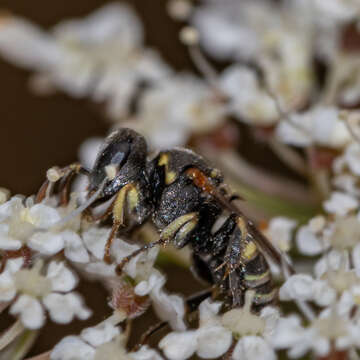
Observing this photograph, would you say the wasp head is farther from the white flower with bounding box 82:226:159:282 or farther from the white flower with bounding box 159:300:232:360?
the white flower with bounding box 159:300:232:360

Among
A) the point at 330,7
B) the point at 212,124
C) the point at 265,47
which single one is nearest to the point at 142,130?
the point at 212,124

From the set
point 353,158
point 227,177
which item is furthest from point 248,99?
point 353,158

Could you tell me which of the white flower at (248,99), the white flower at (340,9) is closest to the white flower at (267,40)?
the white flower at (248,99)

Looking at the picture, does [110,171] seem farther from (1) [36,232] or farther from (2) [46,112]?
(2) [46,112]

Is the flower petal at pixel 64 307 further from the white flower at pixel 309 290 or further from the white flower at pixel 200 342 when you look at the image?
the white flower at pixel 309 290

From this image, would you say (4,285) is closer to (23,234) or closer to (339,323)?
(23,234)

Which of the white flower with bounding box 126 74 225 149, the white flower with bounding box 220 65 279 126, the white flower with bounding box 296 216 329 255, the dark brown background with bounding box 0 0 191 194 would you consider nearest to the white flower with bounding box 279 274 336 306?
the white flower with bounding box 296 216 329 255

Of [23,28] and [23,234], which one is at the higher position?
[23,28]
